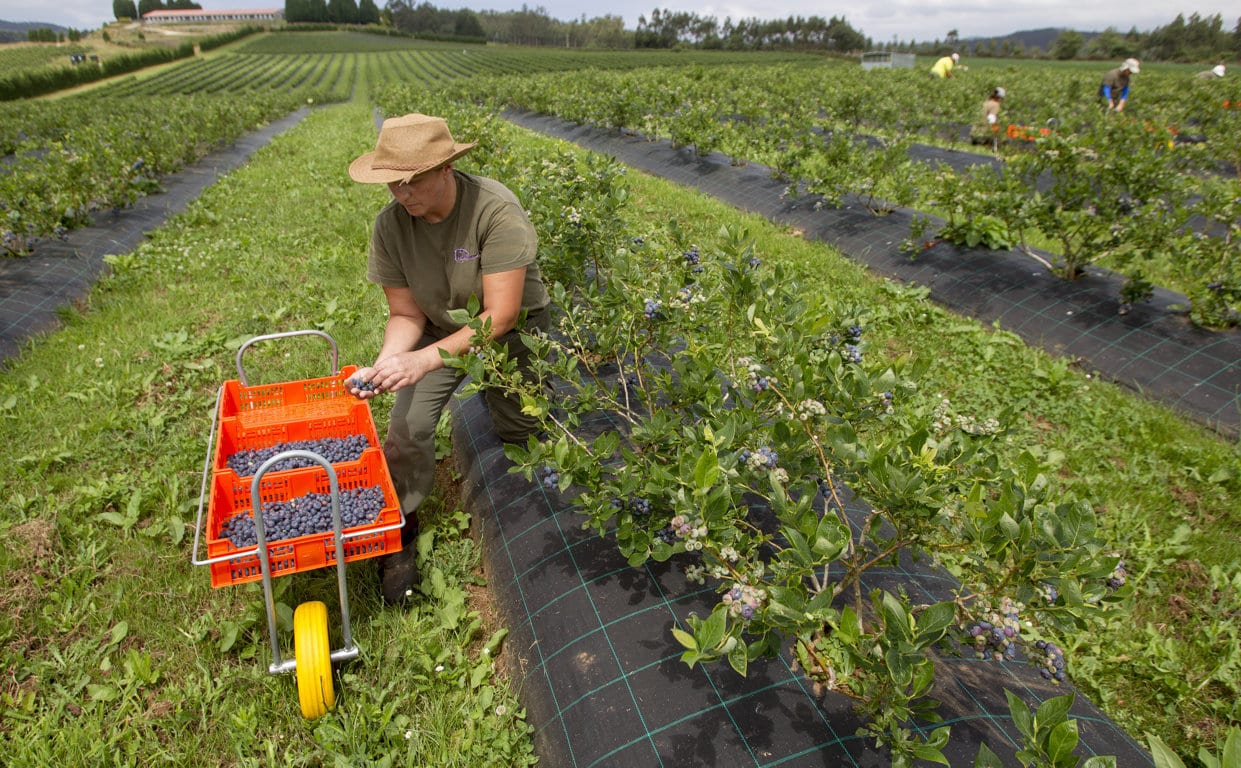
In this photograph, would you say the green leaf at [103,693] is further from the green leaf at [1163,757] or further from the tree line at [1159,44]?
the tree line at [1159,44]

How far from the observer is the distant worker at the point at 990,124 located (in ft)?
42.8

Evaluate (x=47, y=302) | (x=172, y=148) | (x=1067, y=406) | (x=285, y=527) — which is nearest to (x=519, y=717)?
(x=285, y=527)

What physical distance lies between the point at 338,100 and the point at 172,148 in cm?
2358

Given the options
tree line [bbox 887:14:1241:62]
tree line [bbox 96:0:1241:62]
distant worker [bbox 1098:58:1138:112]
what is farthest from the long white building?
distant worker [bbox 1098:58:1138:112]

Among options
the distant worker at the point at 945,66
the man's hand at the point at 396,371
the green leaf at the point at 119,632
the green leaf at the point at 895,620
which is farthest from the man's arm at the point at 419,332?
the distant worker at the point at 945,66

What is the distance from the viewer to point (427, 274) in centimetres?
291

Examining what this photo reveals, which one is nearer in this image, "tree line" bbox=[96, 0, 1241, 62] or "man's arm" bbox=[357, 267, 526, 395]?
"man's arm" bbox=[357, 267, 526, 395]

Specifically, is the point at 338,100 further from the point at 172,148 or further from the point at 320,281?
the point at 320,281

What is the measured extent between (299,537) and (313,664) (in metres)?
0.46

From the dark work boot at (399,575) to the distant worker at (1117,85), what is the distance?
14.7 metres

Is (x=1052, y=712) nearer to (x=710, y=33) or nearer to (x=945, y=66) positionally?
(x=945, y=66)

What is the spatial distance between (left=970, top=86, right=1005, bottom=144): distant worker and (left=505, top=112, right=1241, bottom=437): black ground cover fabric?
7855 mm

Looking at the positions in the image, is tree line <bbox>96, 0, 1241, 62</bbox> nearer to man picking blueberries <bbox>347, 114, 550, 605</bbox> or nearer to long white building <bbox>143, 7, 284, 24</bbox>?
long white building <bbox>143, 7, 284, 24</bbox>

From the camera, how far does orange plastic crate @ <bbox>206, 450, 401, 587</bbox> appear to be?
2178 millimetres
